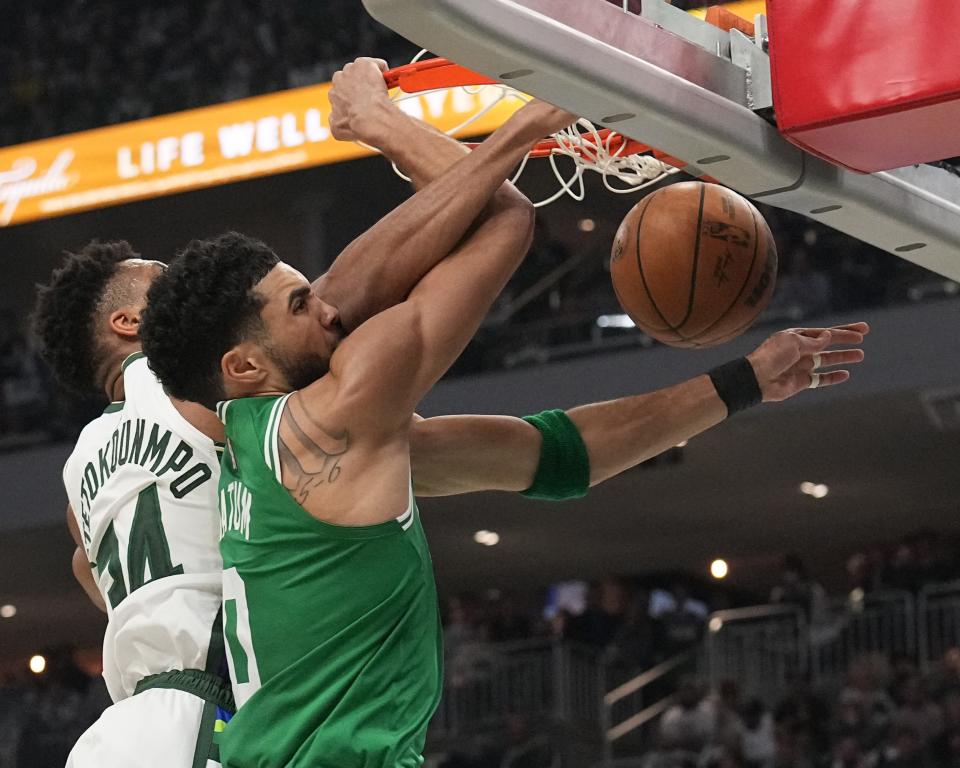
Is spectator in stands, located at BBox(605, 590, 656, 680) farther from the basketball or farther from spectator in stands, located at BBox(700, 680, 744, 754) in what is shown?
the basketball

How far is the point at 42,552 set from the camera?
539 inches

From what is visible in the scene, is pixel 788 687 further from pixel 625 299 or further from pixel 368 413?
pixel 368 413

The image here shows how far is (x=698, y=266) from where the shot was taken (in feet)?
10.5

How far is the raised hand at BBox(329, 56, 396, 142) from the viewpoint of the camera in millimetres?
2855

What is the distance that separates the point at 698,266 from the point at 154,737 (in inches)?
53.0

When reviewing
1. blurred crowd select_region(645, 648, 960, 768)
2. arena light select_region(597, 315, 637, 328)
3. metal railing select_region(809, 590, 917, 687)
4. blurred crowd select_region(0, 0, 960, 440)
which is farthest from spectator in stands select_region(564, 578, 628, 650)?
arena light select_region(597, 315, 637, 328)

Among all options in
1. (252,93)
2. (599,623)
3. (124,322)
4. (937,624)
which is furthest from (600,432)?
(252,93)

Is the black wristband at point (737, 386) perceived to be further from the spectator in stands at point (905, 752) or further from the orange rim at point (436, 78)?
Answer: the spectator in stands at point (905, 752)

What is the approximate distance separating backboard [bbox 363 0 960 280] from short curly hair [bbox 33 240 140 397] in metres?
1.20

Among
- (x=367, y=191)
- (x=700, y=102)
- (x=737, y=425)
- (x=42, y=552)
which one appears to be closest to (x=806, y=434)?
(x=737, y=425)

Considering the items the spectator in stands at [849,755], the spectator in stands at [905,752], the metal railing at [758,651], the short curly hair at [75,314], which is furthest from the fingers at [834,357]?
the metal railing at [758,651]

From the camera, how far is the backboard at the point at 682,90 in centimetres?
226

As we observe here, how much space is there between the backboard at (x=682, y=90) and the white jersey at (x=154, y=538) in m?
1.04

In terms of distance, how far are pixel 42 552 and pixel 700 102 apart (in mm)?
11981
